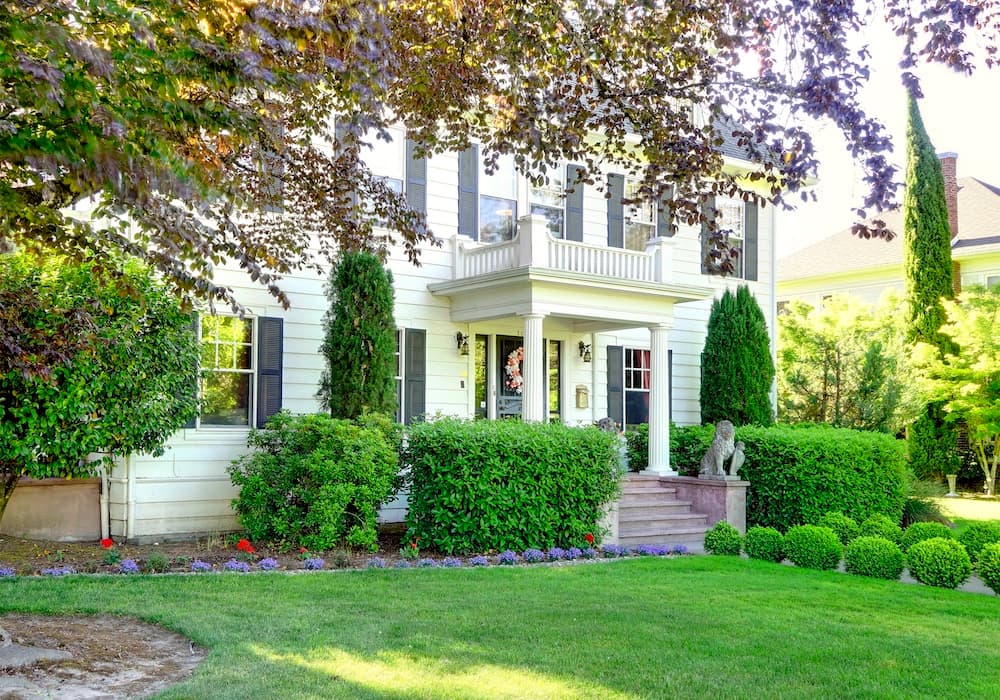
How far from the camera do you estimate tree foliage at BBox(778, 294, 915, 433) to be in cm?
1792

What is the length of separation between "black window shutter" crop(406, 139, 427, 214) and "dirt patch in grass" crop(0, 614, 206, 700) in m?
8.64

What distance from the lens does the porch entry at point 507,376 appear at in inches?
605

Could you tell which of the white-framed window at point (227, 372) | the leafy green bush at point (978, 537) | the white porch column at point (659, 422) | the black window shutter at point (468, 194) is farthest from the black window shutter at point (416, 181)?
the leafy green bush at point (978, 537)

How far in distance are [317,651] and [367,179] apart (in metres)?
3.95

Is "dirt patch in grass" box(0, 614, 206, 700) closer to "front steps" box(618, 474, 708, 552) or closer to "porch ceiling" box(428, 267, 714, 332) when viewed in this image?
"front steps" box(618, 474, 708, 552)

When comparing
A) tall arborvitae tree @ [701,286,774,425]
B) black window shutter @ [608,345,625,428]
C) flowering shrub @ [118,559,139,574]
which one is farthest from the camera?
black window shutter @ [608,345,625,428]

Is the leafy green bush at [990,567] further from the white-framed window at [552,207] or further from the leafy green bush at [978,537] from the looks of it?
the white-framed window at [552,207]

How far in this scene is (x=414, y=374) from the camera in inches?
564

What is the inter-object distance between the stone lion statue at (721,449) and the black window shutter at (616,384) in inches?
113

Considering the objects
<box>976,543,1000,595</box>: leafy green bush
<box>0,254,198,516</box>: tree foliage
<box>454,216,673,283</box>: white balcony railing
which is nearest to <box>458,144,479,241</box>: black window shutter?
<box>454,216,673,283</box>: white balcony railing

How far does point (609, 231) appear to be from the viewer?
16766mm

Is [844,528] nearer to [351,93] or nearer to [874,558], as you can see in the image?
[874,558]

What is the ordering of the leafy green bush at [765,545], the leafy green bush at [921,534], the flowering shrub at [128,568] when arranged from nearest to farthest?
the flowering shrub at [128,568] → the leafy green bush at [921,534] → the leafy green bush at [765,545]

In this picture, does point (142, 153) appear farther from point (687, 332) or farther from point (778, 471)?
point (687, 332)
